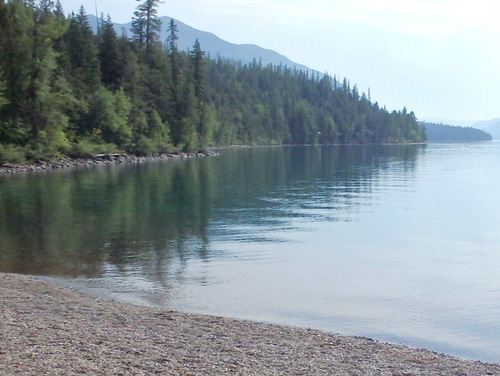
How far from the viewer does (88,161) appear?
81125 millimetres

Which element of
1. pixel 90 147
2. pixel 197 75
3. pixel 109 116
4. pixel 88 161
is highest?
pixel 197 75

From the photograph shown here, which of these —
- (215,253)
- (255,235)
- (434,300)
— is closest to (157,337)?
(434,300)

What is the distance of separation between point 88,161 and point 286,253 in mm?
61356

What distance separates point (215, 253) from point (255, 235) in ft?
14.3

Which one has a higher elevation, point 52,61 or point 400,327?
point 52,61

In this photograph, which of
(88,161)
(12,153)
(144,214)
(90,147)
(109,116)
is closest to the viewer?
(144,214)

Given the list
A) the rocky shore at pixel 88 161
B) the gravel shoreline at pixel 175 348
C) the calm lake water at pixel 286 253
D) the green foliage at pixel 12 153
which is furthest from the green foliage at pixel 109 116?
the gravel shoreline at pixel 175 348

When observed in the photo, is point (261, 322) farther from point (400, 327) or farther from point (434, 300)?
point (434, 300)

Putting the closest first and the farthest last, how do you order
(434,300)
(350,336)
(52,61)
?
(350,336), (434,300), (52,61)

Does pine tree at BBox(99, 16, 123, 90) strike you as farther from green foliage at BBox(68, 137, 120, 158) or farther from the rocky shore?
the rocky shore

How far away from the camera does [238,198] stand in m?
43.3

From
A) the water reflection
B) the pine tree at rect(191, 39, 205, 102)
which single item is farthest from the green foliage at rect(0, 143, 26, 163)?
the pine tree at rect(191, 39, 205, 102)

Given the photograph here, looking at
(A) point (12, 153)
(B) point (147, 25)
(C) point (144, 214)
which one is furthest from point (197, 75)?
(C) point (144, 214)

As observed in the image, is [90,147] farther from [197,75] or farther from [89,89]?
[197,75]
